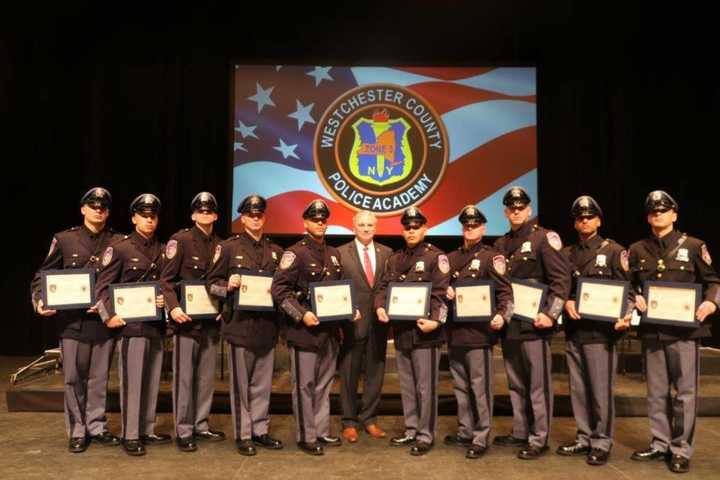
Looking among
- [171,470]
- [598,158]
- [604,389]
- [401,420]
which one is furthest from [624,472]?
[598,158]

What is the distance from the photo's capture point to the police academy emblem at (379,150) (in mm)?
7074

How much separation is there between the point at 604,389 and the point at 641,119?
14.8 feet

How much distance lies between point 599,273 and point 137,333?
3.07m

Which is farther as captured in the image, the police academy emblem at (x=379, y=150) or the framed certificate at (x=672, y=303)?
the police academy emblem at (x=379, y=150)

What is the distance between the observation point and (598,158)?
7.39m

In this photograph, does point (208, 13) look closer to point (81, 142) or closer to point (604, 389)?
point (81, 142)

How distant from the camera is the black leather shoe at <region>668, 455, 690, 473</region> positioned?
385 cm

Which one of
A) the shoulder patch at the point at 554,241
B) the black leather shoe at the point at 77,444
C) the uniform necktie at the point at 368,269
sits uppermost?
the shoulder patch at the point at 554,241

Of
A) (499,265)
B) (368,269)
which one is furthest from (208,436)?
(499,265)

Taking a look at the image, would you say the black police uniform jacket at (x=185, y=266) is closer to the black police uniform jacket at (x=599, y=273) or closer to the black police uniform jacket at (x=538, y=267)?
the black police uniform jacket at (x=538, y=267)

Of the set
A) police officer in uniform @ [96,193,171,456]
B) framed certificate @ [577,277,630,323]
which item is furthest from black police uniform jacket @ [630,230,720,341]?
police officer in uniform @ [96,193,171,456]

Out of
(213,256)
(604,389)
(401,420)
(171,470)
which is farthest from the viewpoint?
(401,420)

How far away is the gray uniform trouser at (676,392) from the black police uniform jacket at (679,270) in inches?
2.5

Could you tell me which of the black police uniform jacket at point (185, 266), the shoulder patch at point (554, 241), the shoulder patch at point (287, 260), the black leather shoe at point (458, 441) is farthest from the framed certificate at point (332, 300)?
the shoulder patch at point (554, 241)
